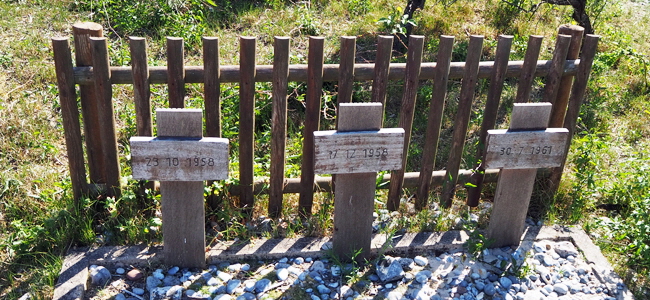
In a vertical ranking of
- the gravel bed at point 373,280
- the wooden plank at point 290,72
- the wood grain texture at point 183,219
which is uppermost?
the wooden plank at point 290,72

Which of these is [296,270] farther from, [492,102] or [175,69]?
[492,102]

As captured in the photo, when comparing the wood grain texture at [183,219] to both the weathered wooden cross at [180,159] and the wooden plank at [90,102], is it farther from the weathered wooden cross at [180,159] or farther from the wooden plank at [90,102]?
the wooden plank at [90,102]

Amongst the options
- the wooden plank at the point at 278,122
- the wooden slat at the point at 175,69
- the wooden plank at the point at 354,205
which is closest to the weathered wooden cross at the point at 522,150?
the wooden plank at the point at 354,205

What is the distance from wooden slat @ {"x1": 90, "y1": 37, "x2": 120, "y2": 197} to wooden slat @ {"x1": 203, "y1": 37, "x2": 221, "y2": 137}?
1.96 feet

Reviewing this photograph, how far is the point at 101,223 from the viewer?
3.98m

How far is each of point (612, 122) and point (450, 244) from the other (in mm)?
2976

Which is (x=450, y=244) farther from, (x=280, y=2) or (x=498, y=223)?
(x=280, y=2)

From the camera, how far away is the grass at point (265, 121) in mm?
3869

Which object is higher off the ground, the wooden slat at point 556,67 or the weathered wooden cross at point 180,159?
the wooden slat at point 556,67

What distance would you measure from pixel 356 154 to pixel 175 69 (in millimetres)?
1271

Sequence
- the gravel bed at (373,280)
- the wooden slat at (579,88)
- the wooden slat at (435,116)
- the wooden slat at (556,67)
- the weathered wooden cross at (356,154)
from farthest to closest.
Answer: the wooden slat at (579,88), the wooden slat at (556,67), the wooden slat at (435,116), the gravel bed at (373,280), the weathered wooden cross at (356,154)

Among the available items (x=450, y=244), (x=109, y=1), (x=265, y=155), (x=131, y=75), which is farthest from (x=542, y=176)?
(x=109, y=1)

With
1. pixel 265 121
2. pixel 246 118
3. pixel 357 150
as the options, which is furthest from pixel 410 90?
pixel 265 121

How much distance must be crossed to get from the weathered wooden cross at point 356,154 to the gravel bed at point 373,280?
0.38 meters
